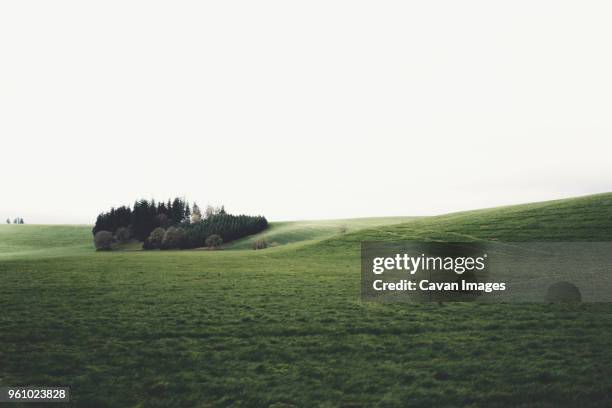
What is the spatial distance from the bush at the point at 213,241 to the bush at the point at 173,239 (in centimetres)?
1061

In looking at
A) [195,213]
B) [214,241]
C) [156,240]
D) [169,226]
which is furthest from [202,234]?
[195,213]

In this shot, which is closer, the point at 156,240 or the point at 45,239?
the point at 156,240

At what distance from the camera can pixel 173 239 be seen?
4589 inches

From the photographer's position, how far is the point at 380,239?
6812 cm

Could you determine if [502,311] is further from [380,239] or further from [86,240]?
[86,240]

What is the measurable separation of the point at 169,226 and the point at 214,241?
35.6 metres

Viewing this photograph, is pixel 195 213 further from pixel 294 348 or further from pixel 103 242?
pixel 294 348

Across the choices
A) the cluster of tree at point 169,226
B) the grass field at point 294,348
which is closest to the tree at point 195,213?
the cluster of tree at point 169,226

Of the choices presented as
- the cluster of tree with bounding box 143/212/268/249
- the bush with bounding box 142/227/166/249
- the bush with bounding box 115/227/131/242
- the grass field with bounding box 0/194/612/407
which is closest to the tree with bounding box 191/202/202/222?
the cluster of tree with bounding box 143/212/268/249

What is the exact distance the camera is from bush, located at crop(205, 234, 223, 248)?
11181 centimetres

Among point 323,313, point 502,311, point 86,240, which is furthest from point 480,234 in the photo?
point 86,240

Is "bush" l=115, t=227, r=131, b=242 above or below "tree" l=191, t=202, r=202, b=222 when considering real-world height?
below

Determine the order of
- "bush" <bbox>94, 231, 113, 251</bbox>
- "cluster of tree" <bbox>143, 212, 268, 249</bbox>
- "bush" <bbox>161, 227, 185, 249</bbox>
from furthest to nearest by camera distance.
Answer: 1. "bush" <bbox>94, 231, 113, 251</bbox>
2. "cluster of tree" <bbox>143, 212, 268, 249</bbox>
3. "bush" <bbox>161, 227, 185, 249</bbox>

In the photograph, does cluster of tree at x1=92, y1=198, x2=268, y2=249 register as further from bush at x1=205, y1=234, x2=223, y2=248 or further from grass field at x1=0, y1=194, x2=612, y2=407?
grass field at x1=0, y1=194, x2=612, y2=407
